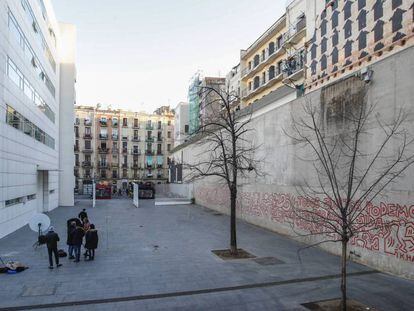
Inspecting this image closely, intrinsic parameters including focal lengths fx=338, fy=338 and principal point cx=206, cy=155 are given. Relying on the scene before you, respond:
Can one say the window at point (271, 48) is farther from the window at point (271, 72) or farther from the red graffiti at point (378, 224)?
the red graffiti at point (378, 224)

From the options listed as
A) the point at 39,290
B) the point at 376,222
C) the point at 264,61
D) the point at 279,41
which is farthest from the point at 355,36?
the point at 264,61

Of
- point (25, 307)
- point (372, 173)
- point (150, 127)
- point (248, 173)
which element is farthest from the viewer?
point (150, 127)

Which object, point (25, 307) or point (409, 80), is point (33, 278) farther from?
point (409, 80)

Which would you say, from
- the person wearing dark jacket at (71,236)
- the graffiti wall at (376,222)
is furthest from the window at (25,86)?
the graffiti wall at (376,222)

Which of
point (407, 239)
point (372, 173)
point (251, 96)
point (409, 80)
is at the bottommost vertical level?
point (407, 239)

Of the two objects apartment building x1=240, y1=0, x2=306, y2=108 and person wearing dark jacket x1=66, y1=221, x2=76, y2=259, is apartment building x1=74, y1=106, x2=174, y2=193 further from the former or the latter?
person wearing dark jacket x1=66, y1=221, x2=76, y2=259

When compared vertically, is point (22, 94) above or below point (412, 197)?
above

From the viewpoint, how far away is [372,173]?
1243 centimetres

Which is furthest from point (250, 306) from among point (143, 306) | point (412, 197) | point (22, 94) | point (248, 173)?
point (22, 94)

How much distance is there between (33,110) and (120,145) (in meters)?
49.6

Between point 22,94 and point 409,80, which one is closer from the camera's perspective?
point 409,80

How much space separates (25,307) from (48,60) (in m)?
29.7

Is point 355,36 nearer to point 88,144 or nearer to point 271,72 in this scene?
point 271,72

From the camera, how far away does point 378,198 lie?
1211 centimetres
